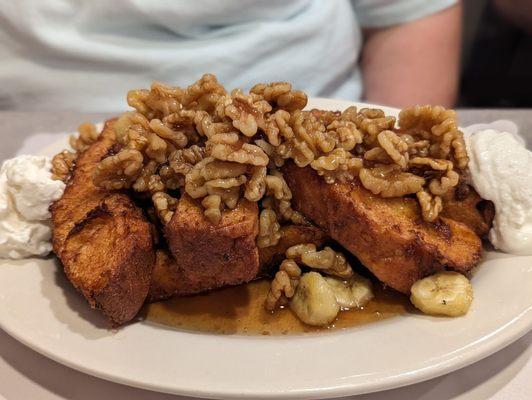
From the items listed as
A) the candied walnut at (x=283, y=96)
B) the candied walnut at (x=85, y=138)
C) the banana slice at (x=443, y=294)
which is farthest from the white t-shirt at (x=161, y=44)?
the banana slice at (x=443, y=294)

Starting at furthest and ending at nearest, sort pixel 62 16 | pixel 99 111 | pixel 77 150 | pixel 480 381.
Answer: pixel 99 111
pixel 62 16
pixel 77 150
pixel 480 381

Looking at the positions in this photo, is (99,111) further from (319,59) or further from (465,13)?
(465,13)

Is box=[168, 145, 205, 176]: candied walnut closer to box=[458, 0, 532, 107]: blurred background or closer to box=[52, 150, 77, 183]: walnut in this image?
box=[52, 150, 77, 183]: walnut

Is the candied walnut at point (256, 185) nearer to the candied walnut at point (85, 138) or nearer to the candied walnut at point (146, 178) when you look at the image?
the candied walnut at point (146, 178)

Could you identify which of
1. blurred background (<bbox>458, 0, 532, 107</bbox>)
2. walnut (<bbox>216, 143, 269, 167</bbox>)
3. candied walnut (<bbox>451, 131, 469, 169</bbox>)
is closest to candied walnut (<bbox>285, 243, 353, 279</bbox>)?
walnut (<bbox>216, 143, 269, 167</bbox>)

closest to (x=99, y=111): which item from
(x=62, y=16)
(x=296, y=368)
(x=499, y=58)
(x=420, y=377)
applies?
(x=62, y=16)

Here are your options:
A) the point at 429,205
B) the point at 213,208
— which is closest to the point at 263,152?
the point at 213,208
